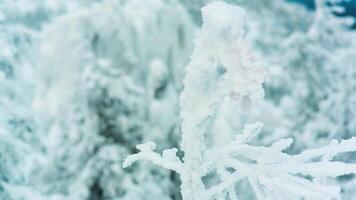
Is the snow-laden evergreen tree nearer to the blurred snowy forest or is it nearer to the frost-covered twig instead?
the blurred snowy forest

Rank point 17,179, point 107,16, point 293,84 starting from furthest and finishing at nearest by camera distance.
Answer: point 293,84
point 107,16
point 17,179

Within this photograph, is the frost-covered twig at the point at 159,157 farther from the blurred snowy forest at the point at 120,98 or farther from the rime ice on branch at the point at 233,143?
the blurred snowy forest at the point at 120,98

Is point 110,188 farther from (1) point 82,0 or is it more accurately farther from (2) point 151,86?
(1) point 82,0

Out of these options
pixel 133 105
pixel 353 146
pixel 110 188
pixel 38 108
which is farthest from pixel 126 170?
pixel 353 146

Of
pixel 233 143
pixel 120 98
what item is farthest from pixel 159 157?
pixel 120 98

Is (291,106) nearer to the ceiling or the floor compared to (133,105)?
nearer to the ceiling

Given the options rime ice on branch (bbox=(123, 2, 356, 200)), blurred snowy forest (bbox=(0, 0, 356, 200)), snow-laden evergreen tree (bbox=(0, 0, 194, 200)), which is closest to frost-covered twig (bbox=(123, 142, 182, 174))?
rime ice on branch (bbox=(123, 2, 356, 200))

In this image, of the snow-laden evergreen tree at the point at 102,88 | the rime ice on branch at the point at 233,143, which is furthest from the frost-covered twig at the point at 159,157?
the snow-laden evergreen tree at the point at 102,88

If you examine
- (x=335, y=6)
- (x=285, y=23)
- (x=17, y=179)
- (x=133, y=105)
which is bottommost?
(x=17, y=179)
